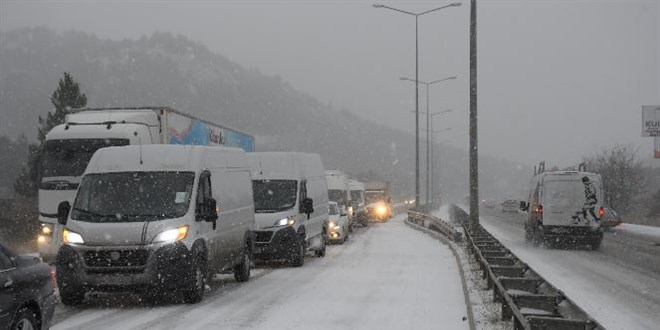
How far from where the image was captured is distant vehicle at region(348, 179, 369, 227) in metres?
42.4

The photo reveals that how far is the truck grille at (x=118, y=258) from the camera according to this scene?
37.3 feet

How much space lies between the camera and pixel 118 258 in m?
11.4

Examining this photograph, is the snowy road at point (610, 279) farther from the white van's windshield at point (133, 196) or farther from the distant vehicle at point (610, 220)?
the distant vehicle at point (610, 220)

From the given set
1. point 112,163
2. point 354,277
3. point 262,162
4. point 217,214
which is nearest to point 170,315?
point 217,214

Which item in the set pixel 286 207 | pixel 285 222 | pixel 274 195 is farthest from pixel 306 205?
pixel 285 222

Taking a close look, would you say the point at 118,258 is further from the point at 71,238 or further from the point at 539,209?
the point at 539,209

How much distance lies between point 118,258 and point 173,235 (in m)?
0.86

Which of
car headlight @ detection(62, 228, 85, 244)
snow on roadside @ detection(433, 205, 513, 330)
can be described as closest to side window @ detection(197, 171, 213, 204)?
car headlight @ detection(62, 228, 85, 244)

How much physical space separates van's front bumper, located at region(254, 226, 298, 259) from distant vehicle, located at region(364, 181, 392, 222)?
30695 millimetres

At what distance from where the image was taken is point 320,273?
1697 cm

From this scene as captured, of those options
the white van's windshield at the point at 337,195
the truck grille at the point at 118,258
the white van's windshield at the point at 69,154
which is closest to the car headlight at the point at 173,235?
the truck grille at the point at 118,258

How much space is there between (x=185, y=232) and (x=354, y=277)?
4.89 meters

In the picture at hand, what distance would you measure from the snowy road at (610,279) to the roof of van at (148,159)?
6.68 m

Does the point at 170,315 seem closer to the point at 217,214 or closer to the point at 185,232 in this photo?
the point at 185,232
